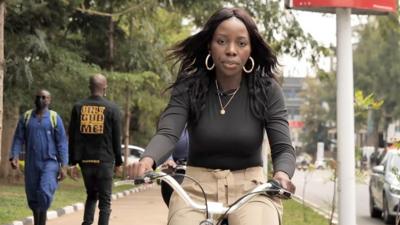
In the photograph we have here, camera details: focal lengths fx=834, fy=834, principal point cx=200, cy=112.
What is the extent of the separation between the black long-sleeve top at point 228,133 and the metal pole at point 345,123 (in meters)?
4.20

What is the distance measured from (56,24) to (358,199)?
37.0ft

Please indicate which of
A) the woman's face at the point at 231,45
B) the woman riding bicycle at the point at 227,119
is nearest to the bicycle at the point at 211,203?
the woman riding bicycle at the point at 227,119

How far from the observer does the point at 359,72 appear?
6675 cm

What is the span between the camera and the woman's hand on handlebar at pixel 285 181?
3747mm

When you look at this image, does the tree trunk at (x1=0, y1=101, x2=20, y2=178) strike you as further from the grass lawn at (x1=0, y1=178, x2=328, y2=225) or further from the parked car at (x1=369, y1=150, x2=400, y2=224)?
the parked car at (x1=369, y1=150, x2=400, y2=224)

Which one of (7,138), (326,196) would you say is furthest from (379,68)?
(7,138)

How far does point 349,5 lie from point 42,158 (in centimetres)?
402

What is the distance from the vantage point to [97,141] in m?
9.73

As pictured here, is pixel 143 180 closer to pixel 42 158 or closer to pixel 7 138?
pixel 42 158

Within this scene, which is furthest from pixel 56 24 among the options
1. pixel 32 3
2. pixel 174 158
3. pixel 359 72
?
pixel 359 72

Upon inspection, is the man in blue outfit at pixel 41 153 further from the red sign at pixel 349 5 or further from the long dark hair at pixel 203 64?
the long dark hair at pixel 203 64

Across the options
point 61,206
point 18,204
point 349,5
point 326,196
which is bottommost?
point 326,196

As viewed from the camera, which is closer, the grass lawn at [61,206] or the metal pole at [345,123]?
the metal pole at [345,123]

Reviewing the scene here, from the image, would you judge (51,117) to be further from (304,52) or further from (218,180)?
(304,52)
